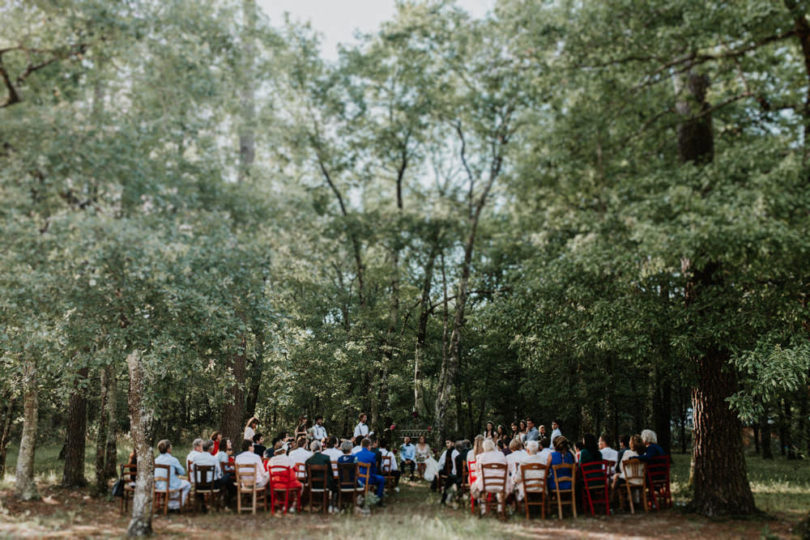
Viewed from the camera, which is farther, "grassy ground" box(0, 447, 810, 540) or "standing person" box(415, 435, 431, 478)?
"standing person" box(415, 435, 431, 478)

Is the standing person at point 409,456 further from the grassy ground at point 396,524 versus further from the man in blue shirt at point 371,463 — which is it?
the man in blue shirt at point 371,463

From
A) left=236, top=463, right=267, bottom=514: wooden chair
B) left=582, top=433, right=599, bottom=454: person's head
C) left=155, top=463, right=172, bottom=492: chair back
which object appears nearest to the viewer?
left=155, top=463, right=172, bottom=492: chair back

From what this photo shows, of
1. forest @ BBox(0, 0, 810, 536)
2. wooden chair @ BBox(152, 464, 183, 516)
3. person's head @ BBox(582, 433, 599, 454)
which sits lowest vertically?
wooden chair @ BBox(152, 464, 183, 516)

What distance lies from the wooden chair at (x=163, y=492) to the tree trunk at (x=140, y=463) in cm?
132

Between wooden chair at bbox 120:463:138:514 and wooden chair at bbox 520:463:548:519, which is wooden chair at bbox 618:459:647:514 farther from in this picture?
wooden chair at bbox 120:463:138:514

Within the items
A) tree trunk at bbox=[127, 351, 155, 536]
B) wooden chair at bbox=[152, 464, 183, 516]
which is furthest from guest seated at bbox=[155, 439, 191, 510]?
tree trunk at bbox=[127, 351, 155, 536]

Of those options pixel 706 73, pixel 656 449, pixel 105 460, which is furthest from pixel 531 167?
pixel 105 460

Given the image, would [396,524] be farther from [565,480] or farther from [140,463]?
[140,463]

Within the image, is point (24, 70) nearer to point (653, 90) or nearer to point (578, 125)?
point (578, 125)

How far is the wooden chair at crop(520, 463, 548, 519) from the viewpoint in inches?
343

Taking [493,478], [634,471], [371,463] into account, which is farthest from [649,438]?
[371,463]

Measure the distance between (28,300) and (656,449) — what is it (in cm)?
1036

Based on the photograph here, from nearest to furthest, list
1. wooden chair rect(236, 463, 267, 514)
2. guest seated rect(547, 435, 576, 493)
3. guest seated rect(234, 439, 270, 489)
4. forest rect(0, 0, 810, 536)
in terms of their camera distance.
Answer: forest rect(0, 0, 810, 536), guest seated rect(547, 435, 576, 493), wooden chair rect(236, 463, 267, 514), guest seated rect(234, 439, 270, 489)

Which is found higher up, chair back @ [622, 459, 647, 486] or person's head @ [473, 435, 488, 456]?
person's head @ [473, 435, 488, 456]
